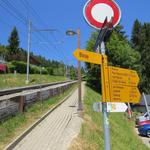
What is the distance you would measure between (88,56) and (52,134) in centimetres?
879

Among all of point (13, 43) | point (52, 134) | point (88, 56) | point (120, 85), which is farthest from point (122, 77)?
point (13, 43)

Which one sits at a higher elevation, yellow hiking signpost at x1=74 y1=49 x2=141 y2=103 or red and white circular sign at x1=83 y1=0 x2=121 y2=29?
red and white circular sign at x1=83 y1=0 x2=121 y2=29

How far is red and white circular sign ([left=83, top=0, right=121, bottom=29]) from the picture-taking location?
4.86 m

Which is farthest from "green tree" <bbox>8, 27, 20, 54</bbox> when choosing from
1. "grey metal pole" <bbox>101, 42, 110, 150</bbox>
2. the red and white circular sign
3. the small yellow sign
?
the small yellow sign

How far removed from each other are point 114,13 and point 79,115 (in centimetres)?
1413

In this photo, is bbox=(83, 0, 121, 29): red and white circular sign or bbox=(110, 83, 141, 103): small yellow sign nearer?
bbox=(110, 83, 141, 103): small yellow sign

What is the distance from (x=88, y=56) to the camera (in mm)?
4645

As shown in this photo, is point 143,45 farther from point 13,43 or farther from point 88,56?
point 88,56

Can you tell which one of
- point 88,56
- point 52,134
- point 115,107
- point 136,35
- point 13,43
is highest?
point 13,43

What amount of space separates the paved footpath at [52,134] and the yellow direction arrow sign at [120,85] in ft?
20.4

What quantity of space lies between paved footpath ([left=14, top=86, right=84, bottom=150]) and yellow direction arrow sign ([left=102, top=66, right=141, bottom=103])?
6.23 m

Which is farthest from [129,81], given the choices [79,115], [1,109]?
[79,115]

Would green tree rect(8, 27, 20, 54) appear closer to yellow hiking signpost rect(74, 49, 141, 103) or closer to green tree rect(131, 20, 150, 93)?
green tree rect(131, 20, 150, 93)

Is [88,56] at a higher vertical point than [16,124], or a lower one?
higher
